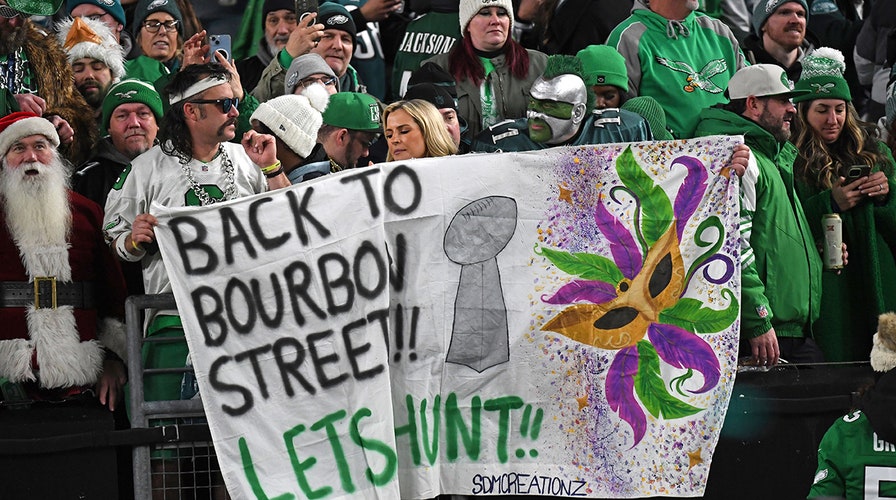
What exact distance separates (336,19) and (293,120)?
1.82 m

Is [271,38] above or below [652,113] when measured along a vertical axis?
above

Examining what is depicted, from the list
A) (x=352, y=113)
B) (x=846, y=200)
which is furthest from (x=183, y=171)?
(x=846, y=200)

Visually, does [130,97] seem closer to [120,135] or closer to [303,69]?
[120,135]

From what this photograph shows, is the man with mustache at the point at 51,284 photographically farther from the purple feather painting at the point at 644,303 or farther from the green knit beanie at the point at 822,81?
the green knit beanie at the point at 822,81

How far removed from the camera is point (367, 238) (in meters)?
7.05

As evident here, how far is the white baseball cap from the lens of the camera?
845 cm

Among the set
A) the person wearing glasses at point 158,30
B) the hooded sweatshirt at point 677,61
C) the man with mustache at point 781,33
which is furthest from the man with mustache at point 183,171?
the man with mustache at point 781,33

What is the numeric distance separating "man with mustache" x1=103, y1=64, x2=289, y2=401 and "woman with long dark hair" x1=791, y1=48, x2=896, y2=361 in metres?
3.09

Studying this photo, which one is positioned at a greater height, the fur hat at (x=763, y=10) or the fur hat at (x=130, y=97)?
the fur hat at (x=763, y=10)

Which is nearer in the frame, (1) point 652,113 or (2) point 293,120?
(2) point 293,120

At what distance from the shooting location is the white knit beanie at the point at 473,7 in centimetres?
957

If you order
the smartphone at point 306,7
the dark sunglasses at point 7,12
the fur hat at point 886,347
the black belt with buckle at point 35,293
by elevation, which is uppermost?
the dark sunglasses at point 7,12

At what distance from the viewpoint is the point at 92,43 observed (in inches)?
371

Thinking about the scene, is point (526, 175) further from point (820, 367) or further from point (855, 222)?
point (855, 222)
